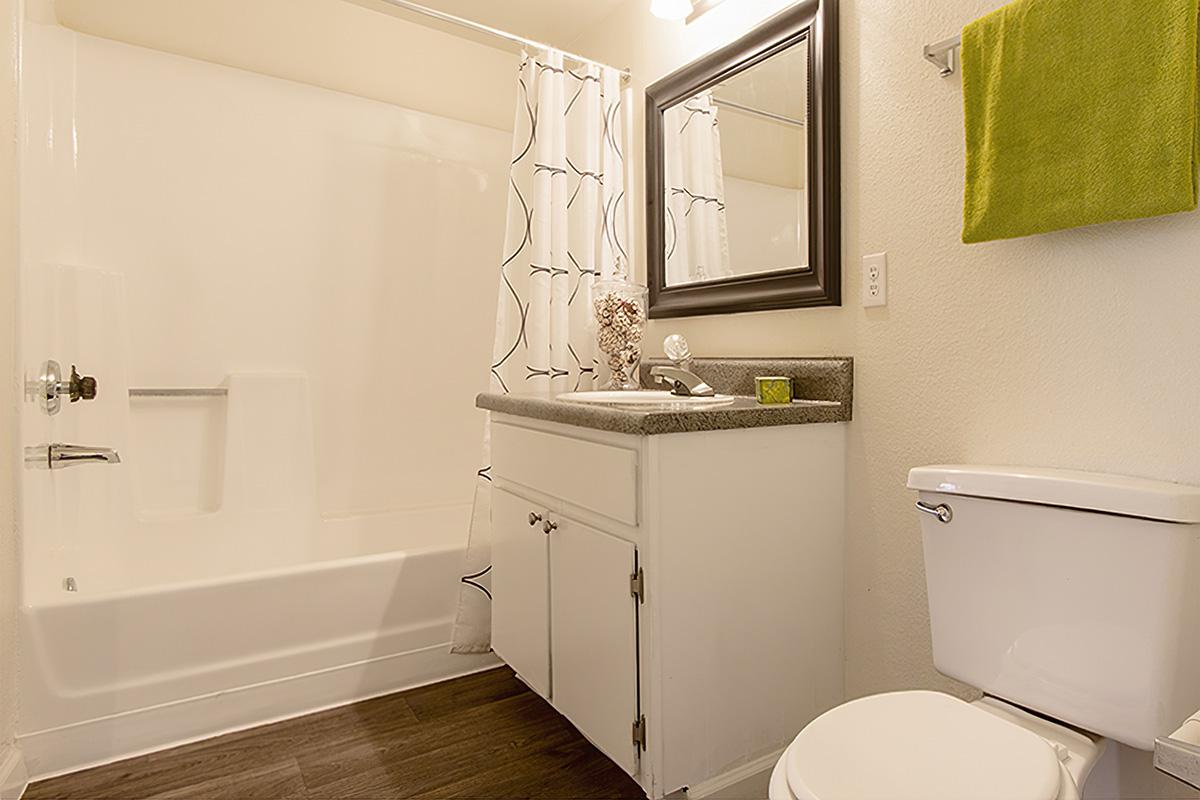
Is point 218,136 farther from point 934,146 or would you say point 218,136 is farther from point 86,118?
point 934,146

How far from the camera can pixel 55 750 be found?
1.67 m

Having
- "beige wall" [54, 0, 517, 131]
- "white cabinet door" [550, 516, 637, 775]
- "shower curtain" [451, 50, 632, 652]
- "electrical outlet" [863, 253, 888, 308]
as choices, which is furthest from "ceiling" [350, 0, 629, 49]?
"white cabinet door" [550, 516, 637, 775]

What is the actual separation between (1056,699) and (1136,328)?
0.62 metres

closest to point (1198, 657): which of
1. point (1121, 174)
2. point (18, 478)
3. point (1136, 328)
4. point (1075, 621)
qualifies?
point (1075, 621)

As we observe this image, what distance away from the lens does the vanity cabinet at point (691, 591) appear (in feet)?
4.55

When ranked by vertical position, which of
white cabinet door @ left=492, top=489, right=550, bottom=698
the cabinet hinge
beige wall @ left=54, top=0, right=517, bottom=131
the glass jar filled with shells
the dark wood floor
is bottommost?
the dark wood floor

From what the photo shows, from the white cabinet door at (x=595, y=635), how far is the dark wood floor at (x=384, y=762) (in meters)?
0.16

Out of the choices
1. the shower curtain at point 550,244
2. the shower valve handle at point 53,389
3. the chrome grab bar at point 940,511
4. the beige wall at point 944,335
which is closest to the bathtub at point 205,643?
the shower curtain at point 550,244

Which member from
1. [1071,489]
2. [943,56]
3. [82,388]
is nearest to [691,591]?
[1071,489]

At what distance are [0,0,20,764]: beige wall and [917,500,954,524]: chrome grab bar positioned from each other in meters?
1.90

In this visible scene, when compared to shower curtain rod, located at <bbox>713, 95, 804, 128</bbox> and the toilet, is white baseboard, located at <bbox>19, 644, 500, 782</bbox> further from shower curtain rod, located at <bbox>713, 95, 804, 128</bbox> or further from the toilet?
shower curtain rod, located at <bbox>713, 95, 804, 128</bbox>

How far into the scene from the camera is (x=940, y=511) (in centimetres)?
127

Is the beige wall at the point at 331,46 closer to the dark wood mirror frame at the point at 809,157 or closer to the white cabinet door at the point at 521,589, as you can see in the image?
the dark wood mirror frame at the point at 809,157

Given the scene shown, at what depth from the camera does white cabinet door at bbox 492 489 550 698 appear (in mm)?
1759
